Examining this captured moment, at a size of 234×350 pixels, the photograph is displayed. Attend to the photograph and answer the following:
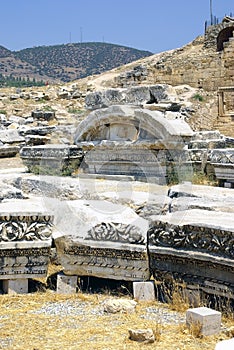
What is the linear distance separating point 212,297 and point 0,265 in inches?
72.8

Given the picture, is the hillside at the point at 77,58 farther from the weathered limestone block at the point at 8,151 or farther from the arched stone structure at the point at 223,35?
the weathered limestone block at the point at 8,151

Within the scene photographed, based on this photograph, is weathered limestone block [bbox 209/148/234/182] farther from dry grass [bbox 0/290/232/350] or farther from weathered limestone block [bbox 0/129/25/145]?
weathered limestone block [bbox 0/129/25/145]

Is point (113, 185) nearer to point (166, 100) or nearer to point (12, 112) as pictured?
point (166, 100)

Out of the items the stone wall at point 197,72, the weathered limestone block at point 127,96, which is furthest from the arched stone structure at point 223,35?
the weathered limestone block at point 127,96

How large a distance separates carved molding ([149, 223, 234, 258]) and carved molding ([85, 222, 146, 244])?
0.41 ft

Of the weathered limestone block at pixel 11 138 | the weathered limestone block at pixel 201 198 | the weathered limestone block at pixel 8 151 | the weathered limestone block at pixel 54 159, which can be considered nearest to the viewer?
the weathered limestone block at pixel 201 198

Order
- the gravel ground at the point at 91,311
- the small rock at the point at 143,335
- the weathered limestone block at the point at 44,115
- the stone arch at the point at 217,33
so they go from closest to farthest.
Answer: the small rock at the point at 143,335, the gravel ground at the point at 91,311, the weathered limestone block at the point at 44,115, the stone arch at the point at 217,33

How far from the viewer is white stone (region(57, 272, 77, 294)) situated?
4418 mm

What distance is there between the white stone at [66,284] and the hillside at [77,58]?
87237mm

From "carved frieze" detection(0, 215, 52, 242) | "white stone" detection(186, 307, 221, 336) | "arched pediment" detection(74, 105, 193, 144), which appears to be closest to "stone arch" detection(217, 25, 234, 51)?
"arched pediment" detection(74, 105, 193, 144)

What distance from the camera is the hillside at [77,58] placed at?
9412 centimetres

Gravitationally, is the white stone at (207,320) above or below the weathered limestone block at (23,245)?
below

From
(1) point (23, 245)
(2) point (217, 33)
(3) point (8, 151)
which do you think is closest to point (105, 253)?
(1) point (23, 245)

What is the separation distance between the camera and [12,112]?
20.7 m
